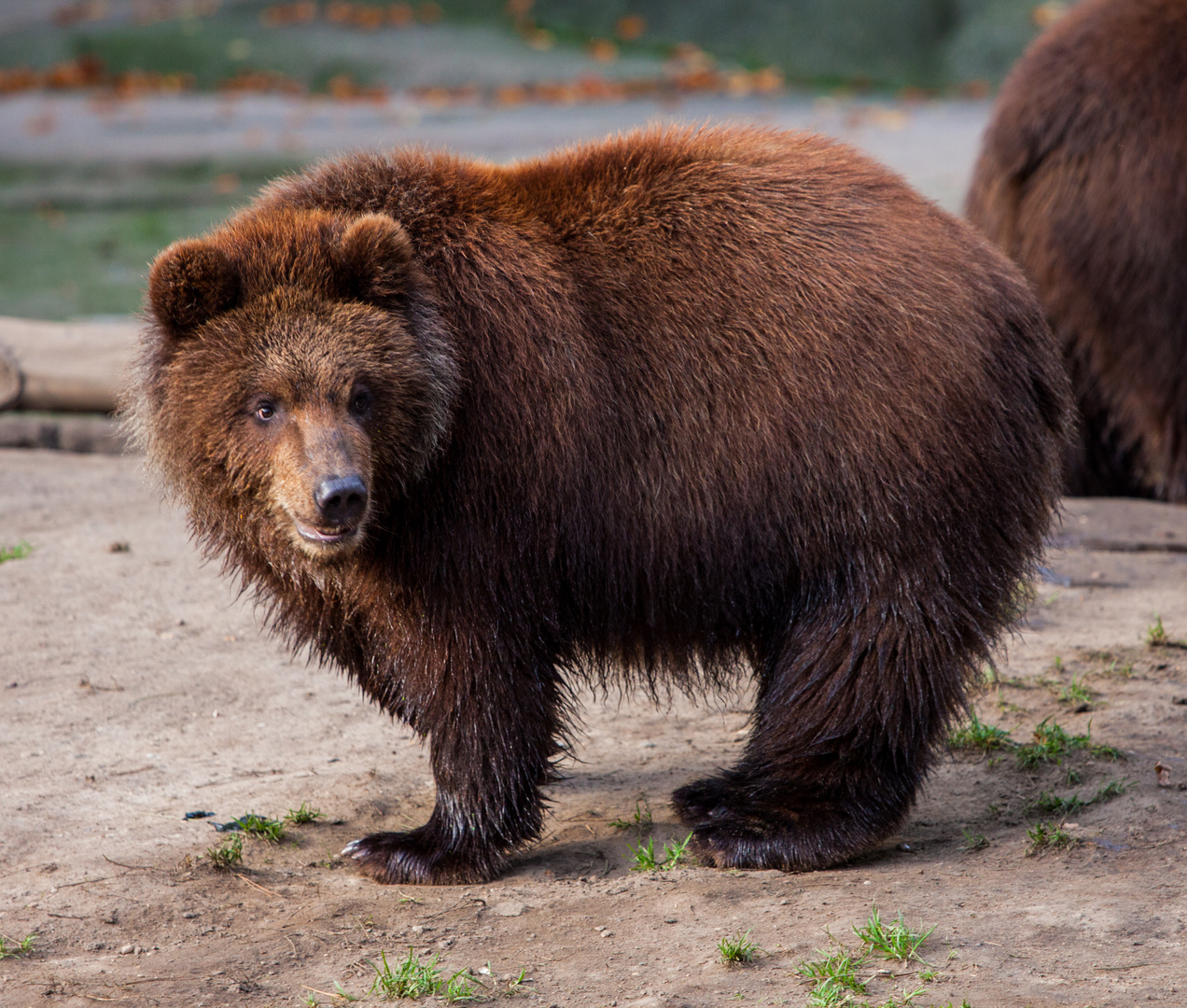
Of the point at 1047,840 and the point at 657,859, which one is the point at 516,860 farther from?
the point at 1047,840

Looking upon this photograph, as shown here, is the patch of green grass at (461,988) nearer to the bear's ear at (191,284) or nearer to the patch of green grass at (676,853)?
the patch of green grass at (676,853)

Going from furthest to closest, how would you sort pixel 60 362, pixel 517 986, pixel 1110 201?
pixel 60 362 < pixel 1110 201 < pixel 517 986

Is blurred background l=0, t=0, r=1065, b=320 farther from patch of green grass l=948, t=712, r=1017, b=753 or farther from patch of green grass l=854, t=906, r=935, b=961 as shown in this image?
patch of green grass l=854, t=906, r=935, b=961

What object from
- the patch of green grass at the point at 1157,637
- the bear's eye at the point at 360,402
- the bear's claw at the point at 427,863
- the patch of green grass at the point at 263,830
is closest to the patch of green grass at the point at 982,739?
the patch of green grass at the point at 1157,637

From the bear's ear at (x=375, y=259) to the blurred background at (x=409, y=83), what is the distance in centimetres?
1014

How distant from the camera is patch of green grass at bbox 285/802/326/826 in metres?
4.82

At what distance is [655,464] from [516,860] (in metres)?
1.34

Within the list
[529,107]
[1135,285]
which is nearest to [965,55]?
[529,107]

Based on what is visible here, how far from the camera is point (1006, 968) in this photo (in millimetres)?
3711

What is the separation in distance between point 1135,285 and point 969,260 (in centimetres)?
363

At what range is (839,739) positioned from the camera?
14.8 ft

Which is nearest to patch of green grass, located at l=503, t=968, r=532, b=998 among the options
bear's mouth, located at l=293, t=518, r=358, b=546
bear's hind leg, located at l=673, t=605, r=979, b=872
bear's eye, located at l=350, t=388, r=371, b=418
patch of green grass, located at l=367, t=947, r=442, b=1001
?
patch of green grass, located at l=367, t=947, r=442, b=1001

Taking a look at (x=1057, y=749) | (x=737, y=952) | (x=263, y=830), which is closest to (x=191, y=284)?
(x=263, y=830)

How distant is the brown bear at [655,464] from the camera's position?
4.27m
